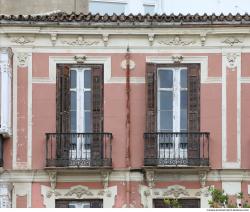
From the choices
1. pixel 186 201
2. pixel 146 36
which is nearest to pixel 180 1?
pixel 146 36

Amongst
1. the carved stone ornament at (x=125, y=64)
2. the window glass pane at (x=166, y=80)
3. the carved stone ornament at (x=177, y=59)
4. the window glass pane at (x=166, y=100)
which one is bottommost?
the window glass pane at (x=166, y=100)

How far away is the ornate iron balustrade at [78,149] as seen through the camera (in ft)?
120

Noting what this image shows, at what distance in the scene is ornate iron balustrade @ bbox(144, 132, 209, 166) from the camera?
36.5m

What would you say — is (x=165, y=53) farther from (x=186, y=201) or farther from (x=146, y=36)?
(x=186, y=201)

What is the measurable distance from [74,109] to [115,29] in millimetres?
2421

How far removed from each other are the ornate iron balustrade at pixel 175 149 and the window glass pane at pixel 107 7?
653 centimetres

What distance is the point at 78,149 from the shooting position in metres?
36.8

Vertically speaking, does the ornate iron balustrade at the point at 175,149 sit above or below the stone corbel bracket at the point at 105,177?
above

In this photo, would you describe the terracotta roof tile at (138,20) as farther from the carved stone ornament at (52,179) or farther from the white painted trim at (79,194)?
the white painted trim at (79,194)

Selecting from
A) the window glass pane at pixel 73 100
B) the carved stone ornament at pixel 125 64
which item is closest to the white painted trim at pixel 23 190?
the window glass pane at pixel 73 100

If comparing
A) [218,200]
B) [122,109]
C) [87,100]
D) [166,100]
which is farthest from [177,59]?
[218,200]

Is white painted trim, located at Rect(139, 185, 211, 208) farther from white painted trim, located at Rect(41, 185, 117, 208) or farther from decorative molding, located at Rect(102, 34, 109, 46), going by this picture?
decorative molding, located at Rect(102, 34, 109, 46)

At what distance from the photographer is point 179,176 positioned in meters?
36.7

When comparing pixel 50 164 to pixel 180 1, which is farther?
pixel 180 1
